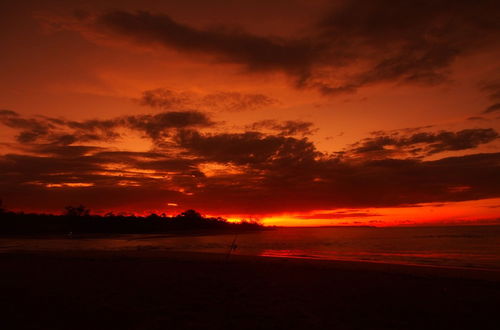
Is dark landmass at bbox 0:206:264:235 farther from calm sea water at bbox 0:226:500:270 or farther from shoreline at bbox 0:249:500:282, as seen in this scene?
shoreline at bbox 0:249:500:282

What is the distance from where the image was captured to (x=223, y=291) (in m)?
12.8

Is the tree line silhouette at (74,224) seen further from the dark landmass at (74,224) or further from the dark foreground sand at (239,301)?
the dark foreground sand at (239,301)

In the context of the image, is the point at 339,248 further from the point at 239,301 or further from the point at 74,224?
the point at 74,224

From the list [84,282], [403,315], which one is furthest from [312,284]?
[84,282]

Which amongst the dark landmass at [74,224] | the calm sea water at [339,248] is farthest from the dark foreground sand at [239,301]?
the dark landmass at [74,224]

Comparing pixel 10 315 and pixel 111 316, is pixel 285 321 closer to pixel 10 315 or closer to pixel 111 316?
pixel 111 316

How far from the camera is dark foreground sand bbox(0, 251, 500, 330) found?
28.7 feet

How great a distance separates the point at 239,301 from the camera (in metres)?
11.1

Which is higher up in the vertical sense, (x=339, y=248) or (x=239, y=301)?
(x=339, y=248)

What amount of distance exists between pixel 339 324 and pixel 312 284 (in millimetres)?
6126

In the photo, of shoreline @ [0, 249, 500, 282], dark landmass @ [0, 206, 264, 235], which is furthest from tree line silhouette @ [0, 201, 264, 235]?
shoreline @ [0, 249, 500, 282]

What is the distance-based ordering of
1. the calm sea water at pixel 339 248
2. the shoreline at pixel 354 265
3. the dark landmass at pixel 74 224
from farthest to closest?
1. the dark landmass at pixel 74 224
2. the calm sea water at pixel 339 248
3. the shoreline at pixel 354 265

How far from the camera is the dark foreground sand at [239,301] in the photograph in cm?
873

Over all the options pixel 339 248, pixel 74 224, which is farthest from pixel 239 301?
pixel 74 224
